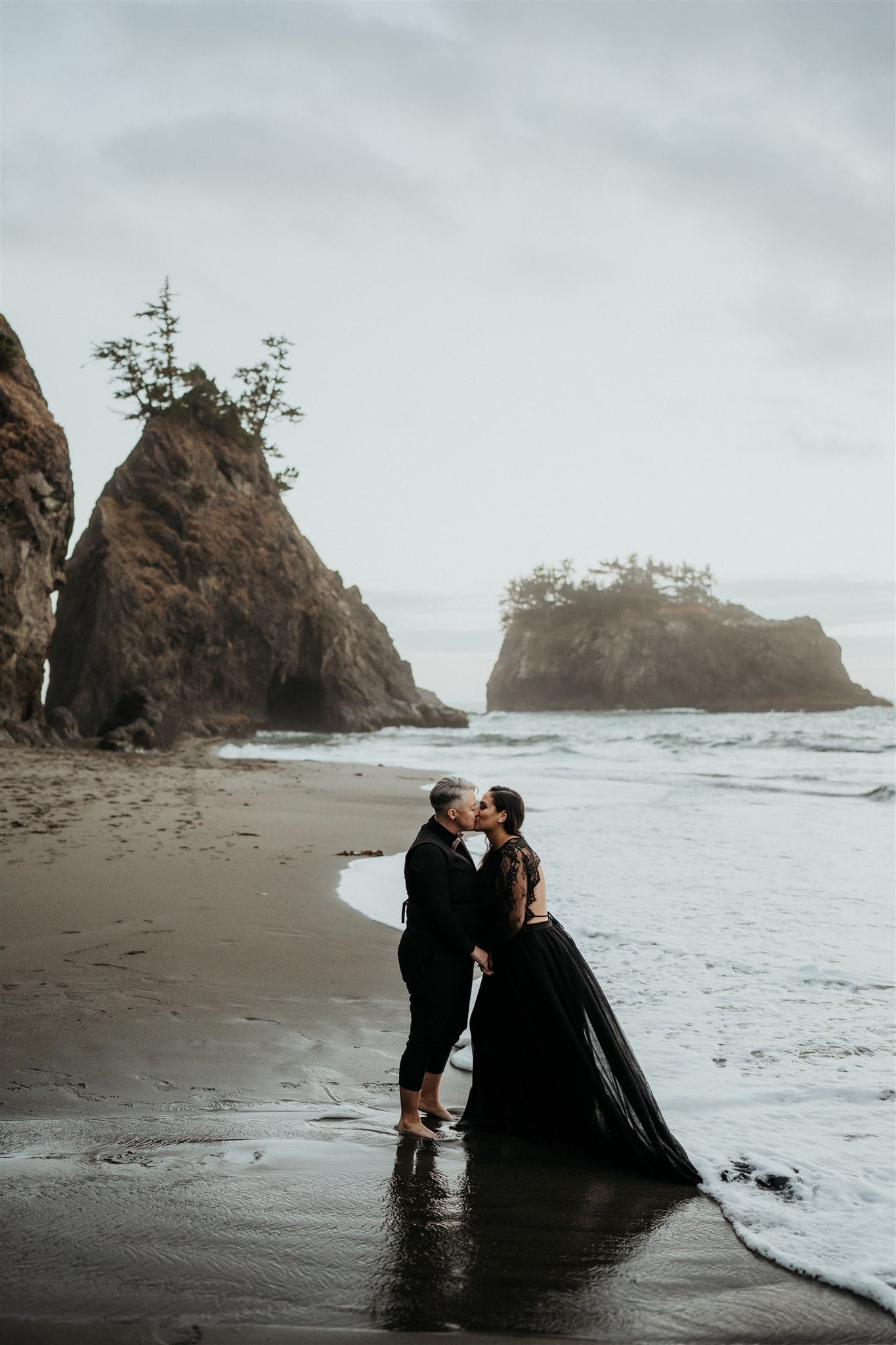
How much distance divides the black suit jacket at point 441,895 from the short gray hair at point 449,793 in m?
0.08

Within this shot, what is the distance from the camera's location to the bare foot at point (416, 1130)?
12.1 feet

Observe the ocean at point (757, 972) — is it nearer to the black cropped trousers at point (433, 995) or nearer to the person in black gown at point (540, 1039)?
the person in black gown at point (540, 1039)

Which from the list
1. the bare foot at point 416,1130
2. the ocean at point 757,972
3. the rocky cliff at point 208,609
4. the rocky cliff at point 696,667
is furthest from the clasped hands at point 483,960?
the rocky cliff at point 696,667

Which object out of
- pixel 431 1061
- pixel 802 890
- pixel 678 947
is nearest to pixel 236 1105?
pixel 431 1061

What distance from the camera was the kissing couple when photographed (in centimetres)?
372

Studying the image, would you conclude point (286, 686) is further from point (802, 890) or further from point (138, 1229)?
point (138, 1229)

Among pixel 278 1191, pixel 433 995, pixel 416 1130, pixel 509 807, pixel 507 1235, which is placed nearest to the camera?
pixel 507 1235

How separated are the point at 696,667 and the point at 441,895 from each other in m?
71.5

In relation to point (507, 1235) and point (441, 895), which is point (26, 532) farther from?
point (507, 1235)

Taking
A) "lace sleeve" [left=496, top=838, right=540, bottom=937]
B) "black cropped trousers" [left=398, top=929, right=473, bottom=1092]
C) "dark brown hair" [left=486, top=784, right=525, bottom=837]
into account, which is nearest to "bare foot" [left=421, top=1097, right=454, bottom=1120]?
"black cropped trousers" [left=398, top=929, right=473, bottom=1092]

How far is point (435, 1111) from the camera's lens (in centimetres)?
398

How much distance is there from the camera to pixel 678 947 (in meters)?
6.71

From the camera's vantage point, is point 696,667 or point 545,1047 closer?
point 545,1047

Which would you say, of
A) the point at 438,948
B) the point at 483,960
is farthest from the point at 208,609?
the point at 483,960
